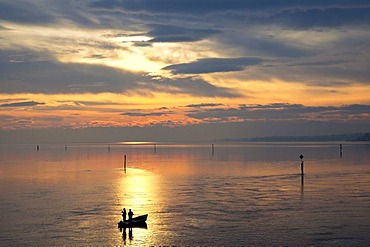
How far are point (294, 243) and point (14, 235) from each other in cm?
2676

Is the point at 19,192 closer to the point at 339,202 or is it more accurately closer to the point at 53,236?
the point at 53,236

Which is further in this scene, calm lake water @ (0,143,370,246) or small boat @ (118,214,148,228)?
small boat @ (118,214,148,228)

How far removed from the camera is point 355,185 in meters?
88.6

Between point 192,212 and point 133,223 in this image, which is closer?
point 133,223

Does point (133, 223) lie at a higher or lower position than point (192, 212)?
higher

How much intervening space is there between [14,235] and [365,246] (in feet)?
107

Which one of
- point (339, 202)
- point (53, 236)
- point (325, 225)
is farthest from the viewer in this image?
point (339, 202)

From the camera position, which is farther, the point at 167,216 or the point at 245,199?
the point at 245,199

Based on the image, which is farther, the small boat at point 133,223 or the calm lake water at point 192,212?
the small boat at point 133,223

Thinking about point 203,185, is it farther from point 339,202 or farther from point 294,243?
point 294,243

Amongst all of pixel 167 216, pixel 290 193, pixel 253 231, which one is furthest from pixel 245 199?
pixel 253 231

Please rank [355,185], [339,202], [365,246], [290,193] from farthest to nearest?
[355,185]
[290,193]
[339,202]
[365,246]

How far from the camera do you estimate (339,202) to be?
218ft

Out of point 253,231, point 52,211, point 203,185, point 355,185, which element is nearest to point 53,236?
point 52,211
